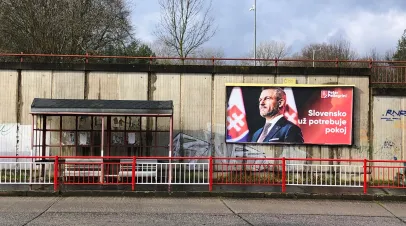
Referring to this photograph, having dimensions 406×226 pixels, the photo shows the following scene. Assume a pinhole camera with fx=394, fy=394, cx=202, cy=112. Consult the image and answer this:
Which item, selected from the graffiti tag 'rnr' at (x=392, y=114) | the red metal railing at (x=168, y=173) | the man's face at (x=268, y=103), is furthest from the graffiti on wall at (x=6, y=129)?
the graffiti tag 'rnr' at (x=392, y=114)

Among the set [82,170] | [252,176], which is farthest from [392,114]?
[82,170]

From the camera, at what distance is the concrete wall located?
15609 mm

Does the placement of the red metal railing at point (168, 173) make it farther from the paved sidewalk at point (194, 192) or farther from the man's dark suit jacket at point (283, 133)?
the man's dark suit jacket at point (283, 133)

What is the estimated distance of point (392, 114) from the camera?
15.9 meters

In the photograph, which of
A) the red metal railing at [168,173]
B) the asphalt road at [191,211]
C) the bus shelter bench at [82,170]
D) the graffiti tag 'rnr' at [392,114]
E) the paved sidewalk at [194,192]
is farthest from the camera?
the graffiti tag 'rnr' at [392,114]

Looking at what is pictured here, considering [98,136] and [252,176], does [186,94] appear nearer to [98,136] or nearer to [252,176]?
[98,136]

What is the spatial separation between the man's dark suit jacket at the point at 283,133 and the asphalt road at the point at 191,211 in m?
4.86

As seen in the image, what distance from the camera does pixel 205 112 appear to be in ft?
52.4

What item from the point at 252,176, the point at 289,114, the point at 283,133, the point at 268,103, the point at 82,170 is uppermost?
the point at 268,103

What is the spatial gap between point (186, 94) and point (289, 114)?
4267 mm

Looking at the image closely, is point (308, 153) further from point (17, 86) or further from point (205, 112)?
point (17, 86)

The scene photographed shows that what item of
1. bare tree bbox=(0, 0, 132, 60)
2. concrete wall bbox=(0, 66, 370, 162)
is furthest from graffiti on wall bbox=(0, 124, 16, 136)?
bare tree bbox=(0, 0, 132, 60)

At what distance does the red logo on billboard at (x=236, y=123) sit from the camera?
1590 cm

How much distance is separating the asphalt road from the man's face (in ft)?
17.6
